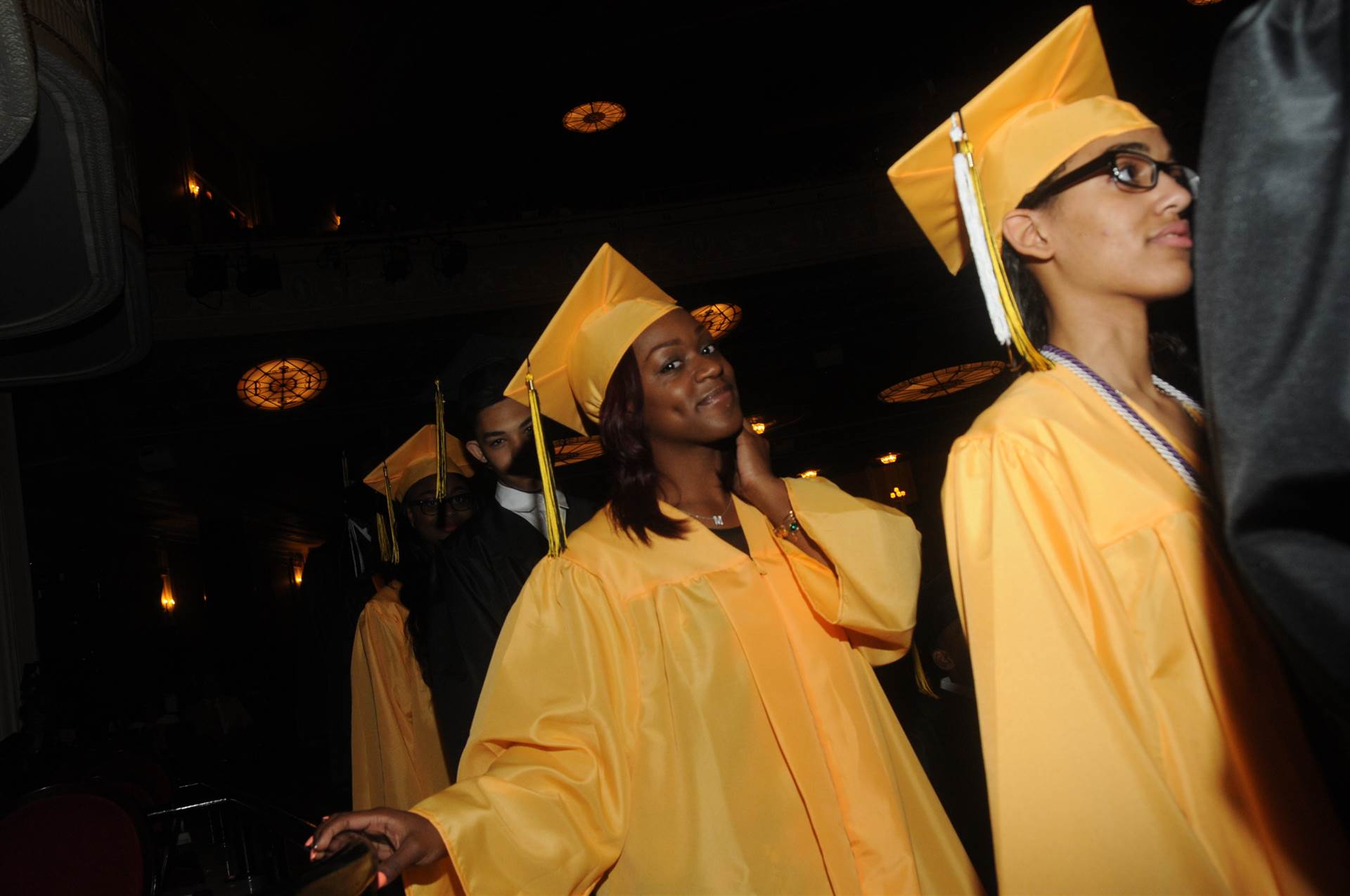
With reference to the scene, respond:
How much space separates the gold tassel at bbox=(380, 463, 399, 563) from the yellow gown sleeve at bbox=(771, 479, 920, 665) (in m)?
2.46

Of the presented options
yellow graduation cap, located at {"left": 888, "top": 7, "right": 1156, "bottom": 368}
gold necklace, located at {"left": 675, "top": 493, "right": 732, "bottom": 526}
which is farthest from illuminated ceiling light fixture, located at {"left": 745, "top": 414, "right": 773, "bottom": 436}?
yellow graduation cap, located at {"left": 888, "top": 7, "right": 1156, "bottom": 368}

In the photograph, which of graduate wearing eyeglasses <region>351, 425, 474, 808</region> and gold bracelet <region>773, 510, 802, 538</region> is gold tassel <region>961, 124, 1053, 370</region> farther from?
graduate wearing eyeglasses <region>351, 425, 474, 808</region>

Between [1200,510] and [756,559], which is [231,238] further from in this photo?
[1200,510]

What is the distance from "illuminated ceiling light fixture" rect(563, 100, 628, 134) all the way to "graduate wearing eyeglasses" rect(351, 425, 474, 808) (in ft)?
32.6

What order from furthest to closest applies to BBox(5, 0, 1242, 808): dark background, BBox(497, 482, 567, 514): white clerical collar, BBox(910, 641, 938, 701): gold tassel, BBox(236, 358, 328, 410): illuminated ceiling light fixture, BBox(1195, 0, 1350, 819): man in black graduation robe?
BBox(5, 0, 1242, 808): dark background
BBox(236, 358, 328, 410): illuminated ceiling light fixture
BBox(497, 482, 567, 514): white clerical collar
BBox(910, 641, 938, 701): gold tassel
BBox(1195, 0, 1350, 819): man in black graduation robe

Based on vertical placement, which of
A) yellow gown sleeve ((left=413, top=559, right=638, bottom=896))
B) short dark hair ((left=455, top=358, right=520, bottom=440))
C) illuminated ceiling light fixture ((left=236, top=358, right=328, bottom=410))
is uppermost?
illuminated ceiling light fixture ((left=236, top=358, right=328, bottom=410))

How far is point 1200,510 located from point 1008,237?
1.64ft

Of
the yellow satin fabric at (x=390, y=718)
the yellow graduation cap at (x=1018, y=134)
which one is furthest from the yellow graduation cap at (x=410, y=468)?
the yellow graduation cap at (x=1018, y=134)

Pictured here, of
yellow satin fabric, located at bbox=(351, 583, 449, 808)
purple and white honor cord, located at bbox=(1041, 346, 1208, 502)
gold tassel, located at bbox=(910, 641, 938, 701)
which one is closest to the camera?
Result: purple and white honor cord, located at bbox=(1041, 346, 1208, 502)

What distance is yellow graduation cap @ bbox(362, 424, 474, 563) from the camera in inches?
156

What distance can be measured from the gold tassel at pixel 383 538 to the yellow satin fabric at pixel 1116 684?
342 centimetres

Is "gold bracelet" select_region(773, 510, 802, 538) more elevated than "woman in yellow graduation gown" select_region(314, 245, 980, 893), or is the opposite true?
"gold bracelet" select_region(773, 510, 802, 538)

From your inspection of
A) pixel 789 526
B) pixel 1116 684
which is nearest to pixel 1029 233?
pixel 1116 684

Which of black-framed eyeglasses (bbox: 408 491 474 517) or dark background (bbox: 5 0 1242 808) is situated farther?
dark background (bbox: 5 0 1242 808)
